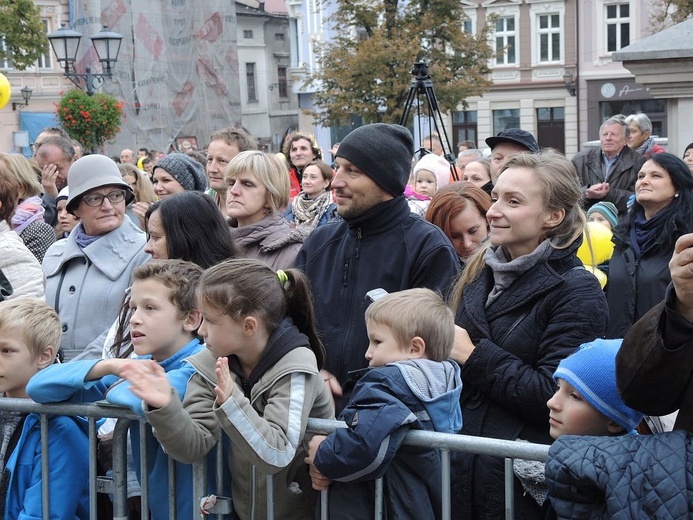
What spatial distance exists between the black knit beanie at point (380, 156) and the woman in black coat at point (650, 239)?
8.89 ft

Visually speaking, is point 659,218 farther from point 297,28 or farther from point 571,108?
Answer: point 297,28

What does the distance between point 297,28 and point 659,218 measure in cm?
4911

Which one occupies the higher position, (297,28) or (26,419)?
(297,28)

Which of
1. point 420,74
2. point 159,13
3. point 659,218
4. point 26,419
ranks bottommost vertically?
point 26,419

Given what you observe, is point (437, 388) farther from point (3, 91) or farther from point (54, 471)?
point (3, 91)

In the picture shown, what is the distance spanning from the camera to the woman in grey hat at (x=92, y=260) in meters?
4.64

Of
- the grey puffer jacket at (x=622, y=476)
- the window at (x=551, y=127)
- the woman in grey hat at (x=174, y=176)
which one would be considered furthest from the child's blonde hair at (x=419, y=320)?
the window at (x=551, y=127)

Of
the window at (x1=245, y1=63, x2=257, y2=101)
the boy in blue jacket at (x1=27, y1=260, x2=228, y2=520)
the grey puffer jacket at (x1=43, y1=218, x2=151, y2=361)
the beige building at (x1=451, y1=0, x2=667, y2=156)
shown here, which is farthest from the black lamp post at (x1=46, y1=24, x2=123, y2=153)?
the window at (x1=245, y1=63, x2=257, y2=101)

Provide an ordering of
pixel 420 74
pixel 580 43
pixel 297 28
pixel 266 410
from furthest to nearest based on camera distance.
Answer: pixel 297 28, pixel 580 43, pixel 420 74, pixel 266 410

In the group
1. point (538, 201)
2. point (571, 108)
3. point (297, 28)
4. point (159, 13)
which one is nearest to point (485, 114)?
point (571, 108)

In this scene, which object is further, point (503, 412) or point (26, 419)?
point (26, 419)

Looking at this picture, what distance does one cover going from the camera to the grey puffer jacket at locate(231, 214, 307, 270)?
475cm

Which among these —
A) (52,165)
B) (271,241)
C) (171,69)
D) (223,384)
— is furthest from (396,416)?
(171,69)

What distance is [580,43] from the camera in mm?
44188
